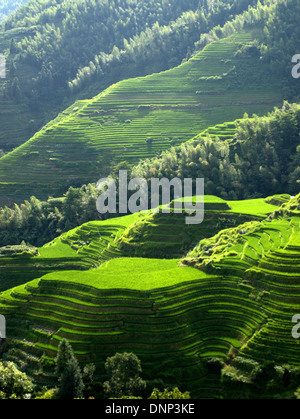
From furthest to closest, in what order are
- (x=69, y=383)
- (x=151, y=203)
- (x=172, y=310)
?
(x=151, y=203)
(x=172, y=310)
(x=69, y=383)

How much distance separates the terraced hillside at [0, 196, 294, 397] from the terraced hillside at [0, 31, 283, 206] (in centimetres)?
4220

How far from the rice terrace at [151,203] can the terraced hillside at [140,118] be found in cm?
34

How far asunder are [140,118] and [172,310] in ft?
215

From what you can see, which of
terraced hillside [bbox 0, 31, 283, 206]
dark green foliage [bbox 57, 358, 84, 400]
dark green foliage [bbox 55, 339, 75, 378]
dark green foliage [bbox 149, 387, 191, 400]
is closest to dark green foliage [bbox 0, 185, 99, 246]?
terraced hillside [bbox 0, 31, 283, 206]

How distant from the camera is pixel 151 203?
7862 cm

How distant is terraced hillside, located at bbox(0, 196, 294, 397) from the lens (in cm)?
4128

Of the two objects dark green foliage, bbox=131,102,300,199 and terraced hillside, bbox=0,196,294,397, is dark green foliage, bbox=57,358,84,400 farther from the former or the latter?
dark green foliage, bbox=131,102,300,199

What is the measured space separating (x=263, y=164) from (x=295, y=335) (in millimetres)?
47647

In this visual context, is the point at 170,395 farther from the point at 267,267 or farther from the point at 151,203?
the point at 151,203

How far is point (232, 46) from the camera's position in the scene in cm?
11731

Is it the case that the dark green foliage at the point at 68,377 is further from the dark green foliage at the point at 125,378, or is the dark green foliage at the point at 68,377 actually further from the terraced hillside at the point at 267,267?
the terraced hillside at the point at 267,267

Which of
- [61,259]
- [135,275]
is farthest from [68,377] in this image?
[61,259]
